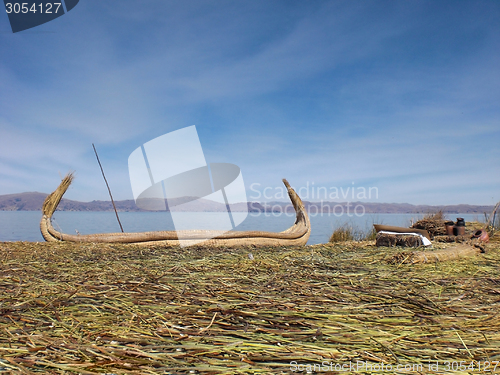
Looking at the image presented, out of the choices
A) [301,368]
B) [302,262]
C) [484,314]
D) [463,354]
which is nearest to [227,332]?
[301,368]

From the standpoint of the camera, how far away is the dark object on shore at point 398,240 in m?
5.67

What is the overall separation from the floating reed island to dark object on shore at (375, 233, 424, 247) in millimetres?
2384

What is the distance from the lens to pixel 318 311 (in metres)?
2.04

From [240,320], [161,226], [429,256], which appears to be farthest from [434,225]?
[161,226]

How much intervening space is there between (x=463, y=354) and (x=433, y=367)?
0.76 ft

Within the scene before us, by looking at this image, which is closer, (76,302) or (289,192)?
(76,302)

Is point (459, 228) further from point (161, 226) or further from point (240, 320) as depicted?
point (161, 226)

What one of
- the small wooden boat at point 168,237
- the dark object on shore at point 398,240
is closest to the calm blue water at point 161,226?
the small wooden boat at point 168,237

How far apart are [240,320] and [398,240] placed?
5011 millimetres

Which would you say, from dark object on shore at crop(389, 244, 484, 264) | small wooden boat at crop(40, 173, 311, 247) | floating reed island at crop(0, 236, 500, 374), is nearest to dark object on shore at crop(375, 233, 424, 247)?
dark object on shore at crop(389, 244, 484, 264)

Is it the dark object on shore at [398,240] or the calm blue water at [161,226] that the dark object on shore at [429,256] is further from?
the calm blue water at [161,226]

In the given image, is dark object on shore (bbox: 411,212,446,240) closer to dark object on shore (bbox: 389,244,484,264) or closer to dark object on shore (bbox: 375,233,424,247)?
dark object on shore (bbox: 375,233,424,247)

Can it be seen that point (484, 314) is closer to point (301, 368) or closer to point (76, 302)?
point (301, 368)

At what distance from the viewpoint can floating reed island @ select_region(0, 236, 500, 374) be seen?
57.1 inches
